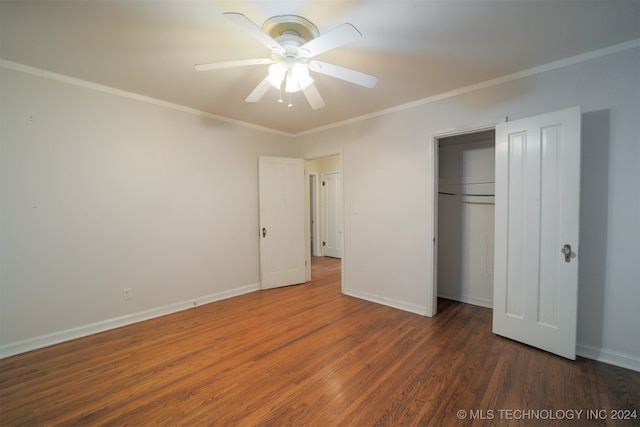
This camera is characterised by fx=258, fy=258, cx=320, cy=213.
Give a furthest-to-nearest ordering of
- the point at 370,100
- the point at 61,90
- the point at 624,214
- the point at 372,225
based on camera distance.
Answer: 1. the point at 372,225
2. the point at 370,100
3. the point at 61,90
4. the point at 624,214

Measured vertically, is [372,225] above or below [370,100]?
below

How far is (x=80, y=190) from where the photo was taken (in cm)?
257

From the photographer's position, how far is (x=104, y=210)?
2703mm

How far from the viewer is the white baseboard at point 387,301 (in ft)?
10.1

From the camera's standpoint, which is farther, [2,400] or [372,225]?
[372,225]

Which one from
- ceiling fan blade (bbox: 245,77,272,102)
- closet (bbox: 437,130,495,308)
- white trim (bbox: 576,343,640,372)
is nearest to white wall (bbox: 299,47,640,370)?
white trim (bbox: 576,343,640,372)

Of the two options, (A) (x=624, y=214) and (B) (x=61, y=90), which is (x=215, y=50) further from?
(A) (x=624, y=214)

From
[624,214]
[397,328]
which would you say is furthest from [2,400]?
[624,214]

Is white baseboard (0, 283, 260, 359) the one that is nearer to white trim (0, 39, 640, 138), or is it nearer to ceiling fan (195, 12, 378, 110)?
white trim (0, 39, 640, 138)

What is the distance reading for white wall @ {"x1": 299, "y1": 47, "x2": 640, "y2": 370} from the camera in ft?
6.61

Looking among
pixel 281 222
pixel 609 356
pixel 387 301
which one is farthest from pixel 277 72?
pixel 609 356

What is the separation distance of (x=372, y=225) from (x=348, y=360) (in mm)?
1795

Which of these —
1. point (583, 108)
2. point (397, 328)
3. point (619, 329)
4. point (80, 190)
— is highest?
point (583, 108)

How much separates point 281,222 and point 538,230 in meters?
3.18
